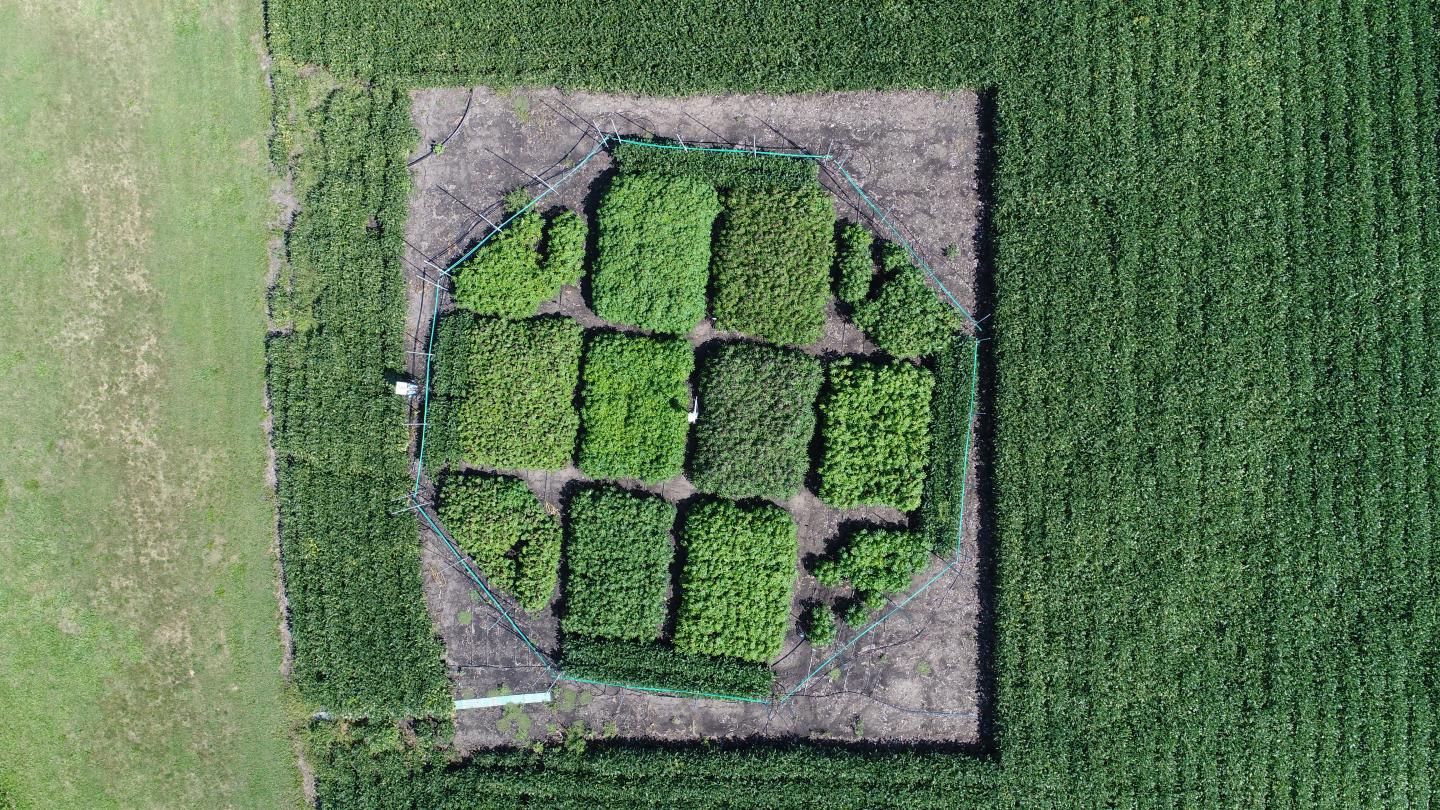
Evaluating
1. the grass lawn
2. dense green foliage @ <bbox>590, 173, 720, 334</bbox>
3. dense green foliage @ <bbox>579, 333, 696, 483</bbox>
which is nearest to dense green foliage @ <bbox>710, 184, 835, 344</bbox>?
dense green foliage @ <bbox>590, 173, 720, 334</bbox>

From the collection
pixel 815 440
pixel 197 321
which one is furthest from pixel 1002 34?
pixel 197 321

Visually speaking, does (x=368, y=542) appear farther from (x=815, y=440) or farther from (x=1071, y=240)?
(x=1071, y=240)

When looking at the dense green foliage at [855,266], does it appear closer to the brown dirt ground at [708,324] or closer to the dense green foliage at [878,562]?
the brown dirt ground at [708,324]

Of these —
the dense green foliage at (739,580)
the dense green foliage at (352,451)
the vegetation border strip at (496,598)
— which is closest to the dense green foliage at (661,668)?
the vegetation border strip at (496,598)

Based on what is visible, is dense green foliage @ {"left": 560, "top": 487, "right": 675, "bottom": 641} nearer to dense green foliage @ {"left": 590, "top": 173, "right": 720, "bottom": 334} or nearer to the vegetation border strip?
the vegetation border strip

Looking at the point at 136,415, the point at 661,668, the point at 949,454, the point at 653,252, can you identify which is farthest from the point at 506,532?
the point at 949,454

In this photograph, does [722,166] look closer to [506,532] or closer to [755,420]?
[755,420]
